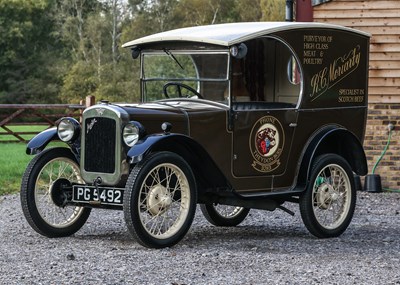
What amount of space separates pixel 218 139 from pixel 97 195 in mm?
1211

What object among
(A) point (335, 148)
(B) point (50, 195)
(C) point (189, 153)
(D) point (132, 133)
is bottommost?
(B) point (50, 195)

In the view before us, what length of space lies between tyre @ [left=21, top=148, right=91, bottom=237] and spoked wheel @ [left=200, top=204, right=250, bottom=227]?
57.8 inches

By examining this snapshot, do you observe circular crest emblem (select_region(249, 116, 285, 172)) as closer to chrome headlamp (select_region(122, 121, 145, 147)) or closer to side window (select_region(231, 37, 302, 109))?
side window (select_region(231, 37, 302, 109))

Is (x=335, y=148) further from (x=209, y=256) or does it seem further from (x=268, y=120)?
(x=209, y=256)

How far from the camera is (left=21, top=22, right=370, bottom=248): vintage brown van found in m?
9.65

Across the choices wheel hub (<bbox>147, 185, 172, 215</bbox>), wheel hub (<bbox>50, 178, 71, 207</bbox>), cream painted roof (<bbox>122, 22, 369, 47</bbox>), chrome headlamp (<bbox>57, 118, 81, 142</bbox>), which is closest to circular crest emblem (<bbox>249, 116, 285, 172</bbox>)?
cream painted roof (<bbox>122, 22, 369, 47</bbox>)

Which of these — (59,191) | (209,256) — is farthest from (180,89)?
(209,256)

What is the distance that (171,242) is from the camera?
377 inches

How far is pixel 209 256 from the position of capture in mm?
9133

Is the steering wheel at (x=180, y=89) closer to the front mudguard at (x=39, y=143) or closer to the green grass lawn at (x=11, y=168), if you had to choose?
the front mudguard at (x=39, y=143)

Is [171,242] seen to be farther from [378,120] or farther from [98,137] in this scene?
[378,120]

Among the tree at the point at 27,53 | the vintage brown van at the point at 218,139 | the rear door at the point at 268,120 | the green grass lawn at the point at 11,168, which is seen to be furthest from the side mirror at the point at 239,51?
the tree at the point at 27,53

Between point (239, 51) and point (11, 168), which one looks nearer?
point (239, 51)

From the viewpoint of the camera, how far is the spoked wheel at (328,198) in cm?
1060
